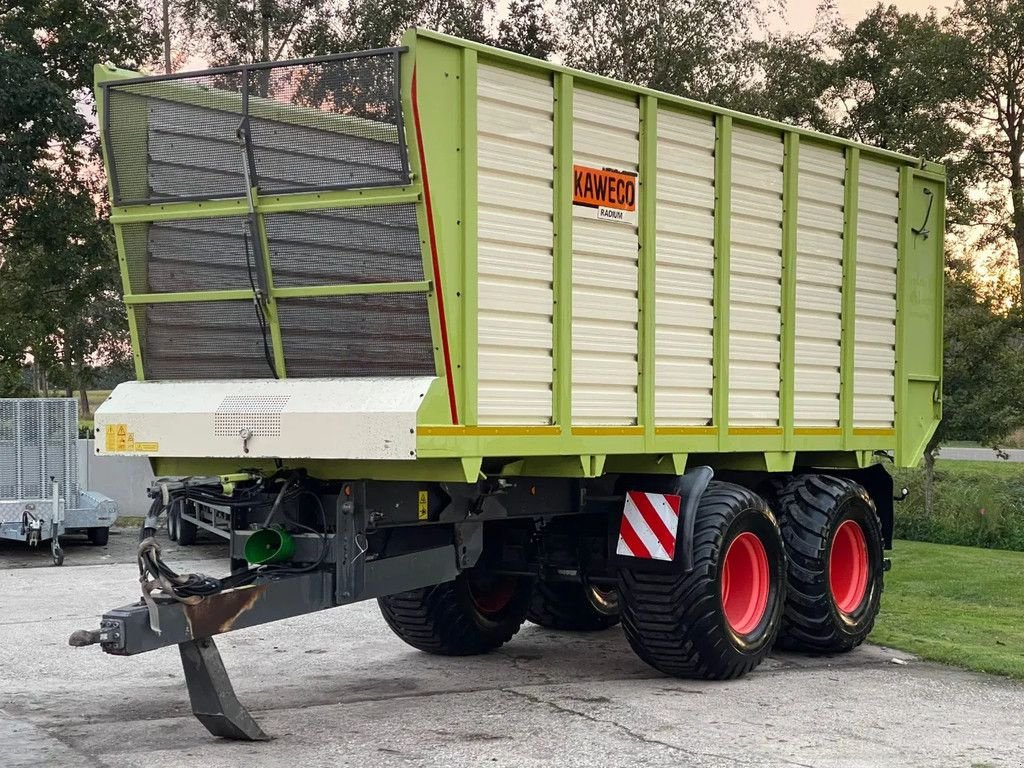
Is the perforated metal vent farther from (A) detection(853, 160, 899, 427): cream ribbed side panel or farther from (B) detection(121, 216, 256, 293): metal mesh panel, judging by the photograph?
(A) detection(853, 160, 899, 427): cream ribbed side panel

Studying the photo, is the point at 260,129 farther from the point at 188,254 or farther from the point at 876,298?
the point at 876,298

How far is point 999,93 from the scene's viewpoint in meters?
29.1

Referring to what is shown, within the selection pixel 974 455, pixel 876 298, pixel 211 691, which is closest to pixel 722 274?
pixel 876 298

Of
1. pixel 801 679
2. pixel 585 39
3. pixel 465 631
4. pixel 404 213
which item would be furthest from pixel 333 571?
pixel 585 39

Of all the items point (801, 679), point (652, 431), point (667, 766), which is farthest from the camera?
point (801, 679)

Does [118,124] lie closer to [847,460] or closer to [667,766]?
[667,766]

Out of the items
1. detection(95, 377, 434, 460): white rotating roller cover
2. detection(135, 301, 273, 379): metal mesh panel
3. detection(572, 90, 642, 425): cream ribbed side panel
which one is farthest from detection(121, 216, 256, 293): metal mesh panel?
detection(572, 90, 642, 425): cream ribbed side panel

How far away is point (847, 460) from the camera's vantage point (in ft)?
33.6

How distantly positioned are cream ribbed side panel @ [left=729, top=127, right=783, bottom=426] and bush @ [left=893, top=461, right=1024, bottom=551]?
1089 centimetres

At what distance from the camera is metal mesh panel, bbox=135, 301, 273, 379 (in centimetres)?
758

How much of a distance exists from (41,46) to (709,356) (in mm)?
17104

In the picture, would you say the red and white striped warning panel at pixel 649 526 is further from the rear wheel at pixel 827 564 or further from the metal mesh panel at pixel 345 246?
the metal mesh panel at pixel 345 246

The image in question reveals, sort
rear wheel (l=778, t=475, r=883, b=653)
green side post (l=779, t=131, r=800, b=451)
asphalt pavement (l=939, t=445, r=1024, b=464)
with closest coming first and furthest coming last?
1. green side post (l=779, t=131, r=800, b=451)
2. rear wheel (l=778, t=475, r=883, b=653)
3. asphalt pavement (l=939, t=445, r=1024, b=464)

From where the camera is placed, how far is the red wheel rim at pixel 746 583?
349 inches
